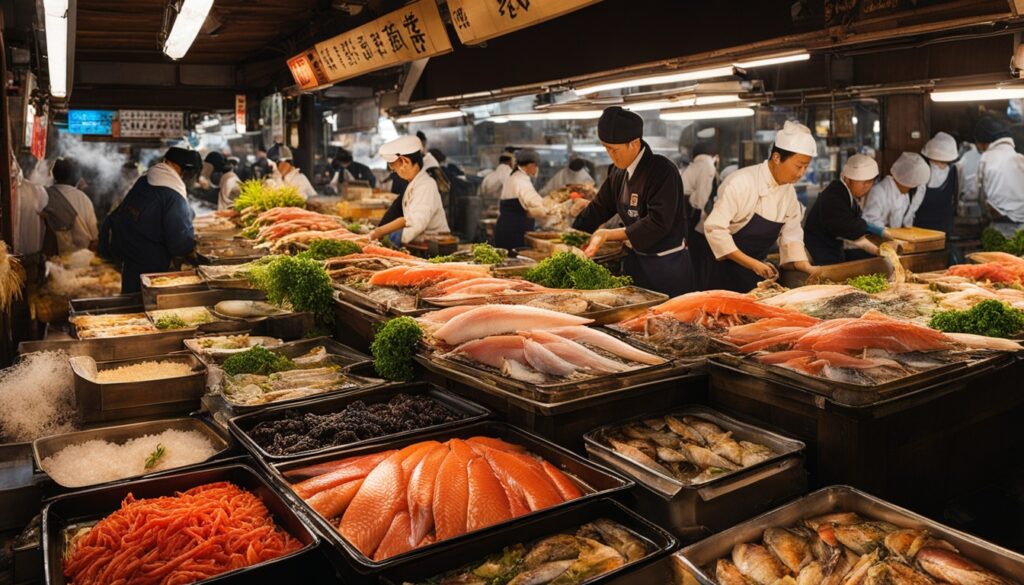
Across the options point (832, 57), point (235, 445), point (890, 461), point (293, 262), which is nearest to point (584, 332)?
point (890, 461)

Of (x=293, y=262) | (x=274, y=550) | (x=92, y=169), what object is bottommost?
(x=274, y=550)

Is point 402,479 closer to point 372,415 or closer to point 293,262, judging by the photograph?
point 372,415

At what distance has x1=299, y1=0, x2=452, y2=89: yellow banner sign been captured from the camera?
22.3 feet

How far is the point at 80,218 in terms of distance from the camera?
11.1 meters

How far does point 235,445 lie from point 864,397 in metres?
2.51

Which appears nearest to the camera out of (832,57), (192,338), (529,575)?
(529,575)

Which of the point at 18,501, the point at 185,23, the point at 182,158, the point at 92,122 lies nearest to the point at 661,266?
the point at 185,23

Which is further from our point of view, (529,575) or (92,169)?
(92,169)

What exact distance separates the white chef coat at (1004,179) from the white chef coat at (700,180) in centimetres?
397

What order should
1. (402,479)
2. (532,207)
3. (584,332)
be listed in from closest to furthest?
(402,479) → (584,332) → (532,207)

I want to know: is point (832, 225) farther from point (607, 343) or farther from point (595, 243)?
point (607, 343)

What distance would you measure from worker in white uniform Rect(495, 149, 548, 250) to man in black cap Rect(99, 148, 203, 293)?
5.09 metres

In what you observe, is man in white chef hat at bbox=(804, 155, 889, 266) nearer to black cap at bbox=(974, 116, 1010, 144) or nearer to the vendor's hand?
the vendor's hand

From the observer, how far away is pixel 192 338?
15.8ft
